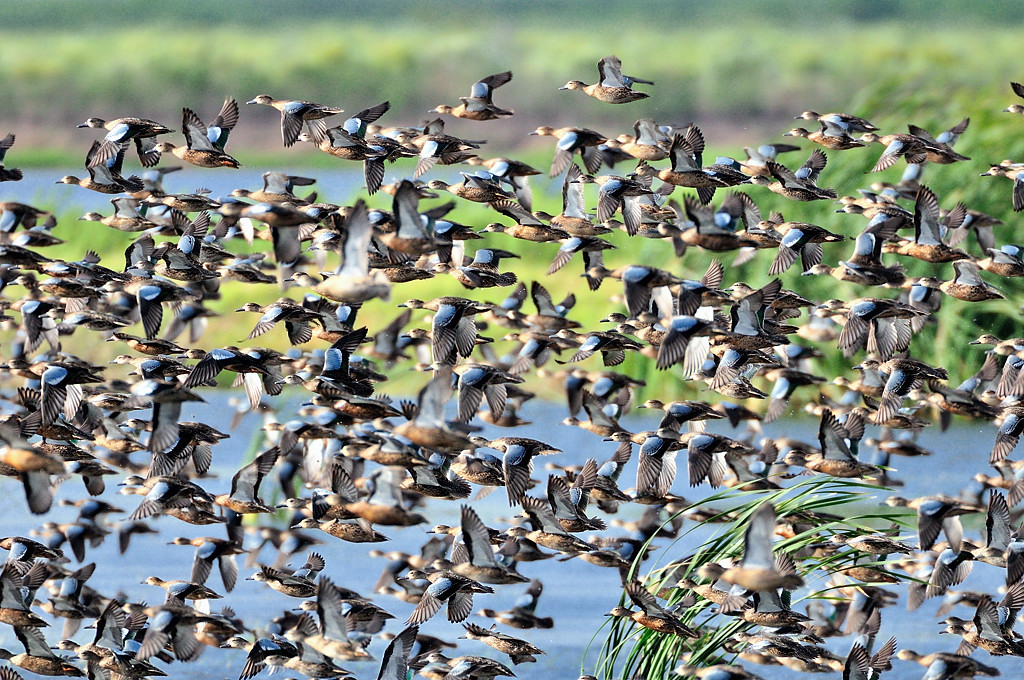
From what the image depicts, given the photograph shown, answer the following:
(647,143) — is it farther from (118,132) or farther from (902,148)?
(118,132)

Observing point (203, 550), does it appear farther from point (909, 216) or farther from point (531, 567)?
point (531, 567)

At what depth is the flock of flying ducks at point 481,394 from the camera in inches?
403

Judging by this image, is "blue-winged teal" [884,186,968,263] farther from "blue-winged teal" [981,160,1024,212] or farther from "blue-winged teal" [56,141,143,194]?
"blue-winged teal" [56,141,143,194]

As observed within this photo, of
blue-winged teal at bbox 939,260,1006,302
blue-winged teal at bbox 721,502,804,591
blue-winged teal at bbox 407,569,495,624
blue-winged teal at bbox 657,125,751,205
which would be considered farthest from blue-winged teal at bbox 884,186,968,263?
blue-winged teal at bbox 407,569,495,624

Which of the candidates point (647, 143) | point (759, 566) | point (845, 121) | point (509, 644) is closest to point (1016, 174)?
point (845, 121)

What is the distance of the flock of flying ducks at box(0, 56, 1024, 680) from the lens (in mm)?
10234

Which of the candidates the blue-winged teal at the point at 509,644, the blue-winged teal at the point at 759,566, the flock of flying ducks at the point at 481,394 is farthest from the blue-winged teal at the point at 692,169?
the blue-winged teal at the point at 509,644

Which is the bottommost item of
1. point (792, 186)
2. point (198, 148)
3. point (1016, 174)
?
point (792, 186)

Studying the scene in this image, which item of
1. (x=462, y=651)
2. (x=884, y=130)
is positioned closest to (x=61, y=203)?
(x=884, y=130)

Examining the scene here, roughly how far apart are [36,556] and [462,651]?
5884 millimetres

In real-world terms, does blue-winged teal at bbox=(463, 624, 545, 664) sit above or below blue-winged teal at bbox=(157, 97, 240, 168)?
below

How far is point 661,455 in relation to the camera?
11109mm

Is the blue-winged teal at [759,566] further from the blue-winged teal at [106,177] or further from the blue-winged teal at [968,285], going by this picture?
the blue-winged teal at [106,177]

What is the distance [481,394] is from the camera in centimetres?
1063
